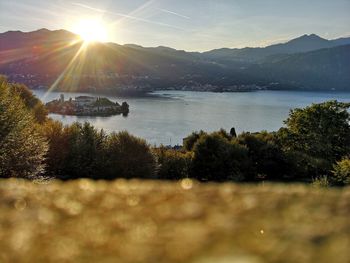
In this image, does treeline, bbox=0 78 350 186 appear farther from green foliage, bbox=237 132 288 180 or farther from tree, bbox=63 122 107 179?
green foliage, bbox=237 132 288 180

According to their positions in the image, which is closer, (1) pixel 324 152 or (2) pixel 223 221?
(2) pixel 223 221

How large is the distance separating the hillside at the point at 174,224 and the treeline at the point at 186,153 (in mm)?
29532

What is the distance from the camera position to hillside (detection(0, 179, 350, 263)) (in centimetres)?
280

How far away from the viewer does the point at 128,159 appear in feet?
152

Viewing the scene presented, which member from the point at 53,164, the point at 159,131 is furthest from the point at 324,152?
the point at 159,131

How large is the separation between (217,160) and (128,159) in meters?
14.2

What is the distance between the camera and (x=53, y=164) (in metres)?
45.9

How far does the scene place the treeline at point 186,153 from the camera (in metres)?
33.9

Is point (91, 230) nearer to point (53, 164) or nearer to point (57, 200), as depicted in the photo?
point (57, 200)

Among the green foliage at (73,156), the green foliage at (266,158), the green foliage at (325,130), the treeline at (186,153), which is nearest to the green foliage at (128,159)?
the treeline at (186,153)

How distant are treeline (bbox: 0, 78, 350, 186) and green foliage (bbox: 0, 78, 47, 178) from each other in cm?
7

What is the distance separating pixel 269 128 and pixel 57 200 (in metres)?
153

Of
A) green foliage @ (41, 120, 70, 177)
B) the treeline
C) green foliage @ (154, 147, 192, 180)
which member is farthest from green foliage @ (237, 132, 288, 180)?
green foliage @ (41, 120, 70, 177)

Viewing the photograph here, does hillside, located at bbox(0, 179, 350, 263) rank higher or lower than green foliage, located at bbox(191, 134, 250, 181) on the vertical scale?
higher
